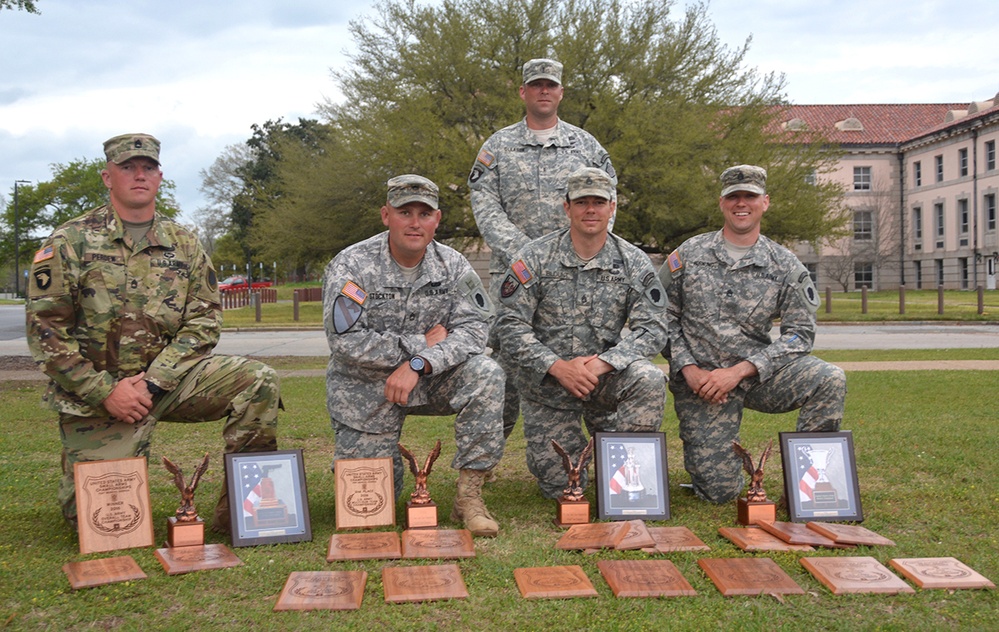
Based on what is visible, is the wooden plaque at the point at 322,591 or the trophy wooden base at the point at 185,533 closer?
the wooden plaque at the point at 322,591

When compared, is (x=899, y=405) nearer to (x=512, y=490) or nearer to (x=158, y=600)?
(x=512, y=490)

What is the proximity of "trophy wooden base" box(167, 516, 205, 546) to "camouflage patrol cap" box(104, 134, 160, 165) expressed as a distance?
164cm

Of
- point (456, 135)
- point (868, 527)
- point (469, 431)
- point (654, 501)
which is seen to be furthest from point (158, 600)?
point (456, 135)

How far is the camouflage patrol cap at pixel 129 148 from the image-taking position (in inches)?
161

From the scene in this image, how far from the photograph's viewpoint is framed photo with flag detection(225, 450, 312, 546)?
3.82 metres

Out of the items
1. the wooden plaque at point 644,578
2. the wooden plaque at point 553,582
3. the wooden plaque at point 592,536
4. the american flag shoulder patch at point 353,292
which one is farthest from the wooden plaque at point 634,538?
the american flag shoulder patch at point 353,292

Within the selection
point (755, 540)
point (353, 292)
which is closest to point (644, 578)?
point (755, 540)

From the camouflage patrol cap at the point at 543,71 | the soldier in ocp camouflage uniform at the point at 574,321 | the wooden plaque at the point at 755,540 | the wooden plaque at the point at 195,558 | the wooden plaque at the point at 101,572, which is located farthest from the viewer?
the camouflage patrol cap at the point at 543,71

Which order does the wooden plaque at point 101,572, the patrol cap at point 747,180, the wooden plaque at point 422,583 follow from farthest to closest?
the patrol cap at point 747,180 < the wooden plaque at point 101,572 < the wooden plaque at point 422,583

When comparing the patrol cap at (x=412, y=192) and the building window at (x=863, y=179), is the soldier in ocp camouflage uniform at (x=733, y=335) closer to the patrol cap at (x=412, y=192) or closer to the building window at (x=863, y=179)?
the patrol cap at (x=412, y=192)

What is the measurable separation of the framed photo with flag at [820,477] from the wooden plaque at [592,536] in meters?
0.91

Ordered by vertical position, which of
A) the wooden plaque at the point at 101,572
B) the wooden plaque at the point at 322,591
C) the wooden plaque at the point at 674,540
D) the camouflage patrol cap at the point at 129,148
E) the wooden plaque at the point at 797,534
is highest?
the camouflage patrol cap at the point at 129,148

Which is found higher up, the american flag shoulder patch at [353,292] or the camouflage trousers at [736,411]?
the american flag shoulder patch at [353,292]

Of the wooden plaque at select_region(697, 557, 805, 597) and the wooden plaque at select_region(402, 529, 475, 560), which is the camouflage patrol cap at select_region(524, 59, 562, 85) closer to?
the wooden plaque at select_region(402, 529, 475, 560)
